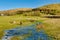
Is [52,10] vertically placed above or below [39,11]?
below

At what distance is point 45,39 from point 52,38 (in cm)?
123

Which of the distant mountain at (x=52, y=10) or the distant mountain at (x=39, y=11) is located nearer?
the distant mountain at (x=39, y=11)

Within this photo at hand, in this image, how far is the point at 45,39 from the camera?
26.8 metres

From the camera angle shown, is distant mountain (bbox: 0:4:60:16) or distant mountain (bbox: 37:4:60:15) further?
distant mountain (bbox: 37:4:60:15)

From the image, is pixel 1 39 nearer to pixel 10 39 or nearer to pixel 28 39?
pixel 10 39

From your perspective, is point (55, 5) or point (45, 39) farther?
point (55, 5)

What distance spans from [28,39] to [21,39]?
1011mm

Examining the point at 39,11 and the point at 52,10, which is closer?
the point at 39,11

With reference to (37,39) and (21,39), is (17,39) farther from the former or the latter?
(37,39)

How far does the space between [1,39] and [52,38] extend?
291 inches

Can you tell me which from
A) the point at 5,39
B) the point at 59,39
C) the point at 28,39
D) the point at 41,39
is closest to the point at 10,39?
the point at 5,39

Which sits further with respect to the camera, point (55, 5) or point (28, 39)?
point (55, 5)

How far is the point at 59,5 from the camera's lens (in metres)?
117

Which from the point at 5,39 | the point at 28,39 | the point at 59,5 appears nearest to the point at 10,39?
the point at 5,39
